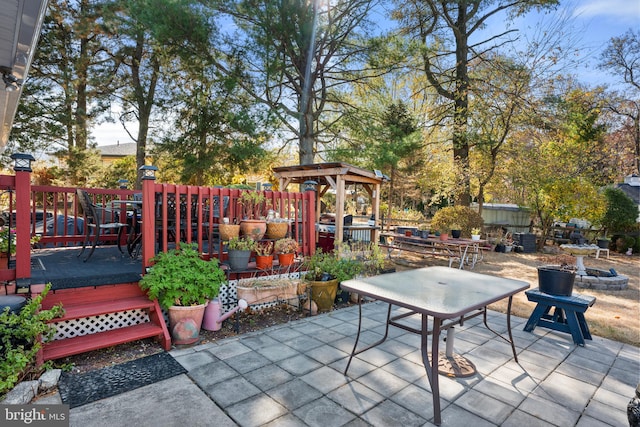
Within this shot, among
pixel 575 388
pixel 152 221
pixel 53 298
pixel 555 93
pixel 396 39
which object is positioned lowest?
pixel 575 388

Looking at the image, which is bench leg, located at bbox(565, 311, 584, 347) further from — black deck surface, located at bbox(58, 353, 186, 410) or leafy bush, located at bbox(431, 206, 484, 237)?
leafy bush, located at bbox(431, 206, 484, 237)

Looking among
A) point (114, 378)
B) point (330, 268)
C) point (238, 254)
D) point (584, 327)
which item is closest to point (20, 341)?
point (114, 378)

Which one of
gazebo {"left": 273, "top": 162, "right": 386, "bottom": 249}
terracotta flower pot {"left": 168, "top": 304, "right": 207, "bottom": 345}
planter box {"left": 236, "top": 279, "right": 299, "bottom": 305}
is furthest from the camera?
gazebo {"left": 273, "top": 162, "right": 386, "bottom": 249}

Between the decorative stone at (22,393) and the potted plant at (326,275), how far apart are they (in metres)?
2.61

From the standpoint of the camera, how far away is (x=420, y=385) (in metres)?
2.46

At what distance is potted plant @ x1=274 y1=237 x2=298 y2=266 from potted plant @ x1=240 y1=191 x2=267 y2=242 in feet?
0.92

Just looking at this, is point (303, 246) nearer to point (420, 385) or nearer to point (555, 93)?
point (420, 385)

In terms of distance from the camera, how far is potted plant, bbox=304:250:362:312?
4.18 meters

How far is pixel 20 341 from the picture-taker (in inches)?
93.3

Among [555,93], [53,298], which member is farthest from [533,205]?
[53,298]

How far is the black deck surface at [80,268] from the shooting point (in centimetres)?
308

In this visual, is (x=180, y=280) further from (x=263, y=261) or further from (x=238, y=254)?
(x=263, y=261)

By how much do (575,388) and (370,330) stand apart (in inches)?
68.6

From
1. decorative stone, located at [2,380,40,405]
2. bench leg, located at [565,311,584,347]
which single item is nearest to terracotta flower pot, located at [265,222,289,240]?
decorative stone, located at [2,380,40,405]
